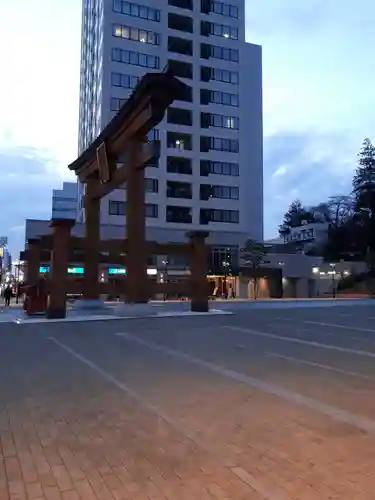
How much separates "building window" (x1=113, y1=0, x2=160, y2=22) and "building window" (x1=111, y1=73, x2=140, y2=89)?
7198mm

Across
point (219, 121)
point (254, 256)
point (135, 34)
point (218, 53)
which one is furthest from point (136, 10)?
point (254, 256)

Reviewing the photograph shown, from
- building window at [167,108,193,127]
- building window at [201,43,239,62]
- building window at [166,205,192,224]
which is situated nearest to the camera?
building window at [166,205,192,224]

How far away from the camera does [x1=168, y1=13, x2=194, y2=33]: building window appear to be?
5759 centimetres

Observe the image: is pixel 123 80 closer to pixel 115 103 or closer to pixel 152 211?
pixel 115 103

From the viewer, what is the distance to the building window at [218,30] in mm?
58531

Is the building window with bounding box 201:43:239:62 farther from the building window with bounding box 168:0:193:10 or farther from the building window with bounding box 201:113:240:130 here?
the building window with bounding box 201:113:240:130

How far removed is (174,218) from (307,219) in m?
56.1

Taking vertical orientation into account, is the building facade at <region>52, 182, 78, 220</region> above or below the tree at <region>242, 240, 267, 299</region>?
above

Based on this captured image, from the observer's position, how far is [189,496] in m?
3.29

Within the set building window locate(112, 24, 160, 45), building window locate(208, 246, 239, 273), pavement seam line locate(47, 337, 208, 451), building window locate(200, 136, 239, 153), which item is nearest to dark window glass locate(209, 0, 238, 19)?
building window locate(112, 24, 160, 45)

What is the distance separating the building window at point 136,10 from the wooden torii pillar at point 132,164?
35.8 metres

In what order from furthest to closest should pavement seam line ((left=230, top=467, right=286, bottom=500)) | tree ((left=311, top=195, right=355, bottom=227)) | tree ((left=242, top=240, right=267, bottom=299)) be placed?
tree ((left=311, top=195, right=355, bottom=227))
tree ((left=242, top=240, right=267, bottom=299))
pavement seam line ((left=230, top=467, right=286, bottom=500))

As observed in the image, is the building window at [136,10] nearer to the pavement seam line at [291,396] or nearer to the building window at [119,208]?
the building window at [119,208]

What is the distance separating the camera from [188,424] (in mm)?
4996
